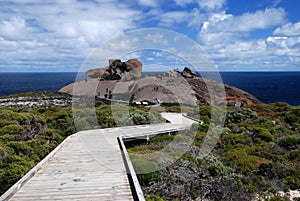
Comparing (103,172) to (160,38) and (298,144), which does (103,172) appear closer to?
(160,38)

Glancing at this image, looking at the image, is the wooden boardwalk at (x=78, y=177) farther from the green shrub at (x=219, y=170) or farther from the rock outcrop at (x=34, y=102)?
the rock outcrop at (x=34, y=102)

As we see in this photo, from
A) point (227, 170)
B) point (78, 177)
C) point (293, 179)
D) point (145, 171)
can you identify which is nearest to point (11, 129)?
point (78, 177)

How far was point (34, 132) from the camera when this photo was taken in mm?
12812

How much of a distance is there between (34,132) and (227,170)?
27.1 feet

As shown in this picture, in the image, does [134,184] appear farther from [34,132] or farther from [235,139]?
[235,139]

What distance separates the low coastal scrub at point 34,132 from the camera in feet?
26.8

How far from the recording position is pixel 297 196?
8.38 m

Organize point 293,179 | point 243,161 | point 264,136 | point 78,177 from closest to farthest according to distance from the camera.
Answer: point 78,177, point 293,179, point 243,161, point 264,136

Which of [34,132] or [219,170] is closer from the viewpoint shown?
[219,170]

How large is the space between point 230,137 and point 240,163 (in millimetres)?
3802

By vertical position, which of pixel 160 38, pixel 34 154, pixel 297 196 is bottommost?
pixel 297 196

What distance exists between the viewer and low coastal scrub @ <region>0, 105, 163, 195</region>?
8180mm

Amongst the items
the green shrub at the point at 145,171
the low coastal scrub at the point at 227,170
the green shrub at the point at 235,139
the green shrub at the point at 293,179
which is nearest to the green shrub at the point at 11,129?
the low coastal scrub at the point at 227,170

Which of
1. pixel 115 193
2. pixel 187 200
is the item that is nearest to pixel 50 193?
pixel 115 193
